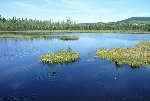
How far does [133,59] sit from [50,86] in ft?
80.4

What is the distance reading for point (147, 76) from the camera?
40438mm

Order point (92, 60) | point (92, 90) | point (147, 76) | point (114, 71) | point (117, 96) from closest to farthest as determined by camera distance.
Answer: point (117, 96) < point (92, 90) < point (147, 76) < point (114, 71) < point (92, 60)

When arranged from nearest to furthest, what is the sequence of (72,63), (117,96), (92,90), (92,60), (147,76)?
(117,96) < (92,90) < (147,76) < (72,63) < (92,60)

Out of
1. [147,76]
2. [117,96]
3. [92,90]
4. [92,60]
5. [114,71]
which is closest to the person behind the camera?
[117,96]

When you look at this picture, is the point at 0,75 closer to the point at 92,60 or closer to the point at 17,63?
the point at 17,63

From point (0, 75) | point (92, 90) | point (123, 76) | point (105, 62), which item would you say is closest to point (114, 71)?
point (123, 76)

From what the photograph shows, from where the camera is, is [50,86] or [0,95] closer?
[0,95]

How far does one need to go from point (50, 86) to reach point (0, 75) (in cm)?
1136

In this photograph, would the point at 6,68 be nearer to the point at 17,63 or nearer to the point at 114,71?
the point at 17,63

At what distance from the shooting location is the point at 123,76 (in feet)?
133

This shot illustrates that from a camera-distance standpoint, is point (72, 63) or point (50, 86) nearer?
point (50, 86)

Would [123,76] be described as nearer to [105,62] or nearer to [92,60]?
[105,62]

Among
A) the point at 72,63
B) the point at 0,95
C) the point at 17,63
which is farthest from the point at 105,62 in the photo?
the point at 0,95

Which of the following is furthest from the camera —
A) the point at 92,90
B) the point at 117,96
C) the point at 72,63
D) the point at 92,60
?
the point at 92,60
